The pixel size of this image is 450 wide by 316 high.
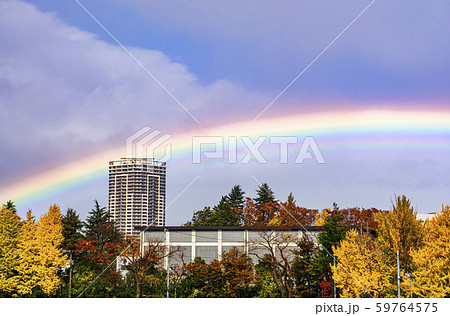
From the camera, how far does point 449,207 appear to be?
1328 inches

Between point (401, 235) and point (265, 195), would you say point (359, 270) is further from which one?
point (265, 195)

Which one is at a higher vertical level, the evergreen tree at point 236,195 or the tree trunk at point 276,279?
the evergreen tree at point 236,195

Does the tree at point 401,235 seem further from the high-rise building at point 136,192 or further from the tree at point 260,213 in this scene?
the tree at point 260,213

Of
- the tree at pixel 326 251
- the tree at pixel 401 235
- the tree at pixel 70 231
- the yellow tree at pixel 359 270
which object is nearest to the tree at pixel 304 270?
the tree at pixel 326 251

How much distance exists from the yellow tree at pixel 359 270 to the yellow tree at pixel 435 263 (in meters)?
3.22

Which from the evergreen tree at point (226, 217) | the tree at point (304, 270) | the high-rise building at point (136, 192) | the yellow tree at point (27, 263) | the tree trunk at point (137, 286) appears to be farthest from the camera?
the evergreen tree at point (226, 217)

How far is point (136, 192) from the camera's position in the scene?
80.6 metres

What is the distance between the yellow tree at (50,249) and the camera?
142 ft

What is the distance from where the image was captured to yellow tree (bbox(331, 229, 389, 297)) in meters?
36.3

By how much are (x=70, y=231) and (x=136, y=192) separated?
31.7 m

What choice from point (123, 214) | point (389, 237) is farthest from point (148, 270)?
point (123, 214)

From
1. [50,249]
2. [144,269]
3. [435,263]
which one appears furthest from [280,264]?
[50,249]
